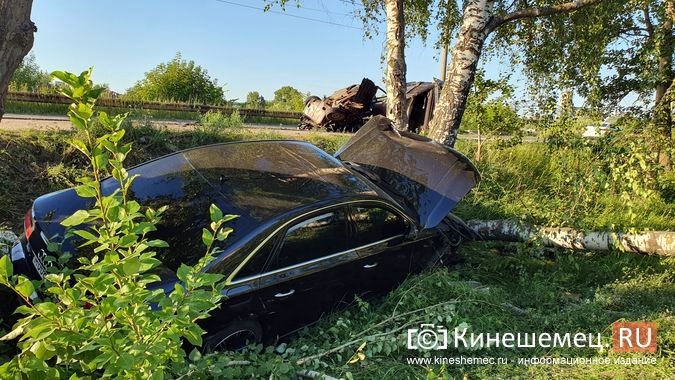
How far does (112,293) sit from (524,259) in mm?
5431

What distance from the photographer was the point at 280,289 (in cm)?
340

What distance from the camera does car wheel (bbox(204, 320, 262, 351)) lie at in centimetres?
309

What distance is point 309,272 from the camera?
3.57 m

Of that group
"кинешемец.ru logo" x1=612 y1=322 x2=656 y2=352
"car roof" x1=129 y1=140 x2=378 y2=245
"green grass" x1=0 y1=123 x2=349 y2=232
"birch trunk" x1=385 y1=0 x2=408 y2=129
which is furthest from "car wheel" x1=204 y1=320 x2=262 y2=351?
"birch trunk" x1=385 y1=0 x2=408 y2=129

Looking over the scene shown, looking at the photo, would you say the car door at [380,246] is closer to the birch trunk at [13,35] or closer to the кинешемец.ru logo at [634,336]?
the кинешемец.ru logo at [634,336]

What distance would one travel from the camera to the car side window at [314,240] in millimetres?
3430

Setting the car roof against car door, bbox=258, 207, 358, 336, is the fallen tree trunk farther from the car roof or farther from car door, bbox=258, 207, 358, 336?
car door, bbox=258, 207, 358, 336

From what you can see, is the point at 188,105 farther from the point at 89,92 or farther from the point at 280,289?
the point at 89,92

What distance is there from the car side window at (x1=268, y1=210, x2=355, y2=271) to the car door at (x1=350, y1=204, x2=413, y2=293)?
0.49 feet

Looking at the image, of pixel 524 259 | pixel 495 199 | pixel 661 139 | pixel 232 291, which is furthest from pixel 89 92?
pixel 661 139

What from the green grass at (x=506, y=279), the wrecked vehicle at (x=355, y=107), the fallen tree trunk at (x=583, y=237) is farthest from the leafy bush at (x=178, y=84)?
the fallen tree trunk at (x=583, y=237)

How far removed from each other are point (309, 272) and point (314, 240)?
25 cm

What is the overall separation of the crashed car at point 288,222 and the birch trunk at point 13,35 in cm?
96

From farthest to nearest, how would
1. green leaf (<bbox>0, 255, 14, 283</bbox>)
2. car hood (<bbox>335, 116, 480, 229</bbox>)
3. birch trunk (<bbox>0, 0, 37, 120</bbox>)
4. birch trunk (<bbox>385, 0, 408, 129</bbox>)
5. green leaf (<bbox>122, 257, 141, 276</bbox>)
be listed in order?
birch trunk (<bbox>385, 0, 408, 129</bbox>) → car hood (<bbox>335, 116, 480, 229</bbox>) → birch trunk (<bbox>0, 0, 37, 120</bbox>) → green leaf (<bbox>122, 257, 141, 276</bbox>) → green leaf (<bbox>0, 255, 14, 283</bbox>)
